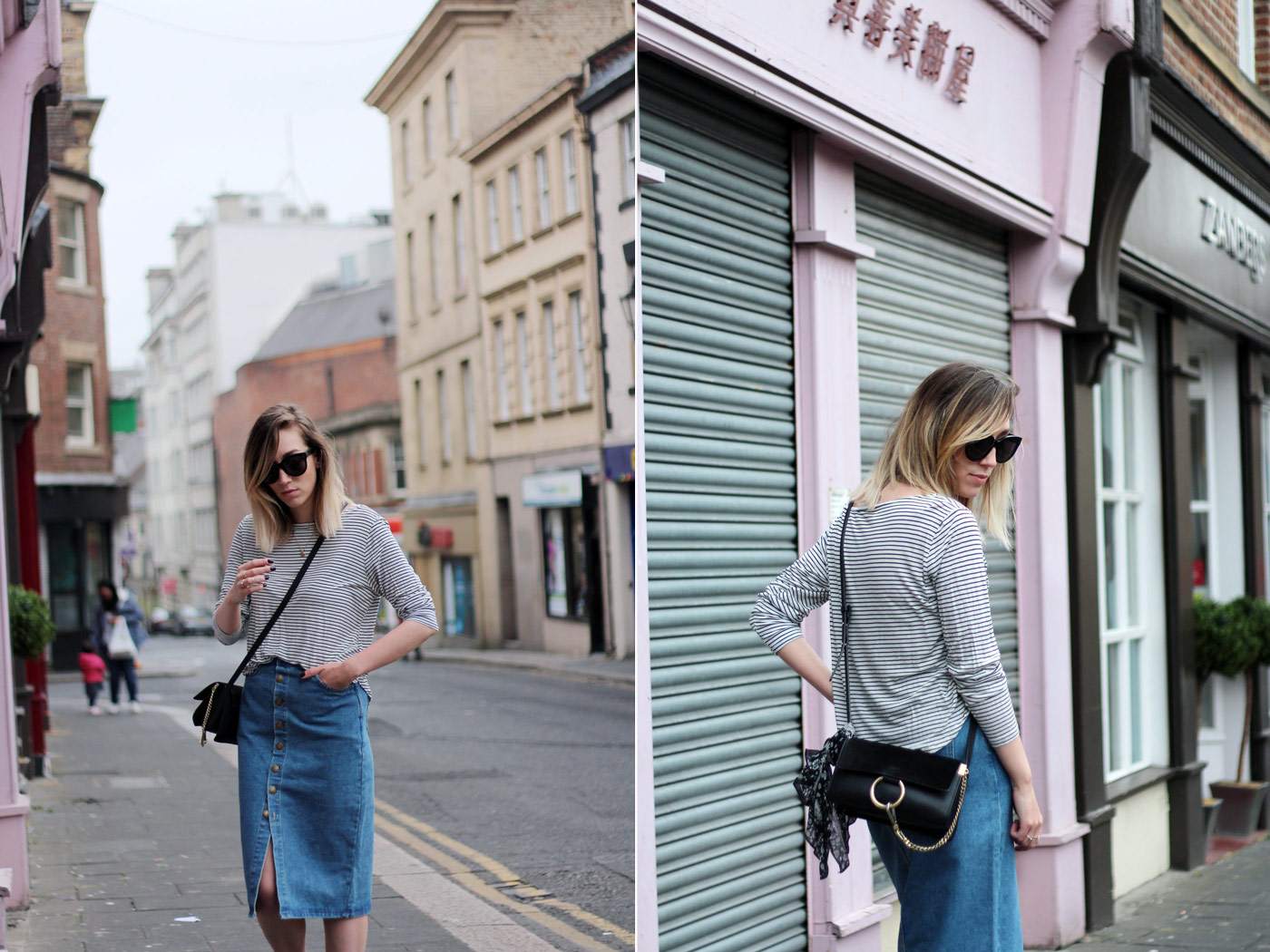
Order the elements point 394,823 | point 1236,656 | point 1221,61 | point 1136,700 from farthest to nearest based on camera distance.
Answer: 1. point 1221,61
2. point 1236,656
3. point 1136,700
4. point 394,823

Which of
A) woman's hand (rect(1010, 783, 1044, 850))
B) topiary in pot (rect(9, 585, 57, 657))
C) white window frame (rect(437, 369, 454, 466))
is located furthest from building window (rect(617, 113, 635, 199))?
topiary in pot (rect(9, 585, 57, 657))

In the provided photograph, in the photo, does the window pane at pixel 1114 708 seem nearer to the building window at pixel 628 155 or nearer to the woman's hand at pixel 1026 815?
the woman's hand at pixel 1026 815

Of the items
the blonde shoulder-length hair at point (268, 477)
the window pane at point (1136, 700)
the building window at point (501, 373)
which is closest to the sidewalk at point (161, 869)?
the blonde shoulder-length hair at point (268, 477)

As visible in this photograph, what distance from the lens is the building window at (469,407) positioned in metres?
4.13

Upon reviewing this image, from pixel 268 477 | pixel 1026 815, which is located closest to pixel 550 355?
pixel 268 477

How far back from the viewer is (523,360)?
161 inches

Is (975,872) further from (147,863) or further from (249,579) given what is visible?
(147,863)

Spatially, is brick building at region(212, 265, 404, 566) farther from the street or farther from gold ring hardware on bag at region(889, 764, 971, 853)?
gold ring hardware on bag at region(889, 764, 971, 853)

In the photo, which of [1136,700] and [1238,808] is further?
[1238,808]

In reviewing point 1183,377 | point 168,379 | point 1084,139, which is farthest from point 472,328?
point 1183,377

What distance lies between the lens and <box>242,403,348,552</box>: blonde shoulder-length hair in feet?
12.9

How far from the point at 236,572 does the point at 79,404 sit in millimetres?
1042

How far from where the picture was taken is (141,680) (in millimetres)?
4223

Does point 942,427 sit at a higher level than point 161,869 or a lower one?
higher
